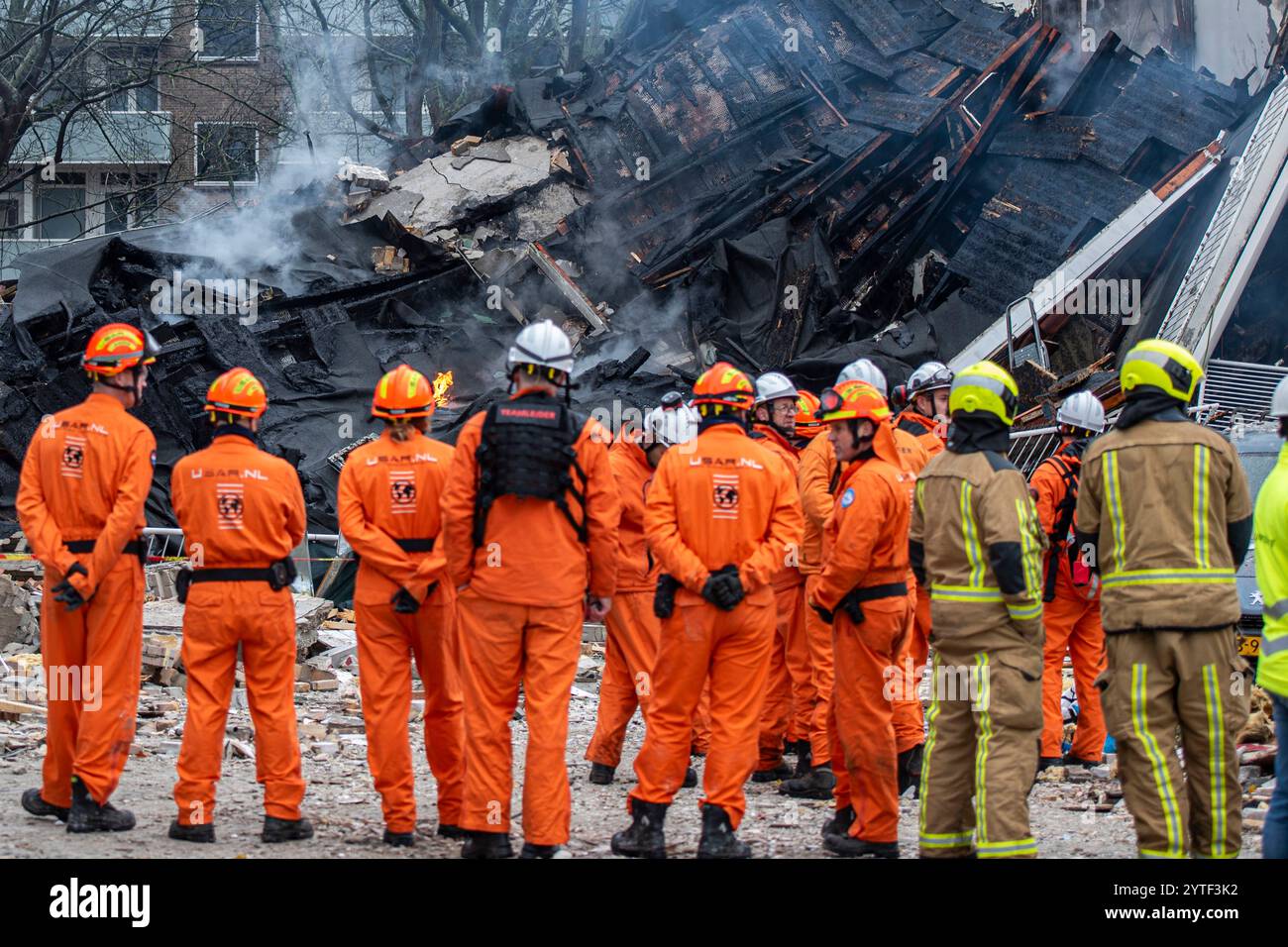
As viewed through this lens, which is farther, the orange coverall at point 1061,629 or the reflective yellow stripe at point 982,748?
the orange coverall at point 1061,629

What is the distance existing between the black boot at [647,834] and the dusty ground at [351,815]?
266 millimetres

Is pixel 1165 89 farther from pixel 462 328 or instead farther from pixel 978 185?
pixel 462 328

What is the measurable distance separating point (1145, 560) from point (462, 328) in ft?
48.5

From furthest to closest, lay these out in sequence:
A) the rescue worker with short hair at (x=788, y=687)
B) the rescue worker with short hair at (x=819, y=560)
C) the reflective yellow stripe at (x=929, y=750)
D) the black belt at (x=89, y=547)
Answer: the rescue worker with short hair at (x=788, y=687), the rescue worker with short hair at (x=819, y=560), the black belt at (x=89, y=547), the reflective yellow stripe at (x=929, y=750)

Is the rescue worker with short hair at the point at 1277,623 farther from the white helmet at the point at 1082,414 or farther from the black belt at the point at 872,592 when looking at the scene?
the white helmet at the point at 1082,414

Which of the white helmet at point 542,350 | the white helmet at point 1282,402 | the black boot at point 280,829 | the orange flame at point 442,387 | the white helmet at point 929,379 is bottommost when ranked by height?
the black boot at point 280,829

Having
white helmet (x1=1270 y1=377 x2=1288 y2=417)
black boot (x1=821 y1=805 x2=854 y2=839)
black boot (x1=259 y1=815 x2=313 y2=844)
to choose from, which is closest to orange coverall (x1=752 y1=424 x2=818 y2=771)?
black boot (x1=821 y1=805 x2=854 y2=839)

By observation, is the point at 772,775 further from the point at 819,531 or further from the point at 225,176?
the point at 225,176

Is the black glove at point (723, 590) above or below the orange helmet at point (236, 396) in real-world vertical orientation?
below

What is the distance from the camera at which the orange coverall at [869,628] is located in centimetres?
619

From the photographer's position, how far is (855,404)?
636 cm

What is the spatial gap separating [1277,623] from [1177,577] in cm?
47

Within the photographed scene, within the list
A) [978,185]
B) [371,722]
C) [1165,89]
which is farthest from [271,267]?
[371,722]

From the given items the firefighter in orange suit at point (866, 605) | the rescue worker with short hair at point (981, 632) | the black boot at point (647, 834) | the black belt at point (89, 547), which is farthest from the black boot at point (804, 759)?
the black belt at point (89, 547)
